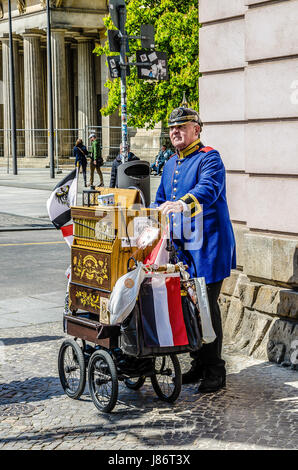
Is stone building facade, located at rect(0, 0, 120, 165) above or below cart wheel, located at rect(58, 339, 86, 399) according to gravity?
above

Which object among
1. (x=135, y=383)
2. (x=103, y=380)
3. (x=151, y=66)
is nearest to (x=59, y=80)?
(x=151, y=66)

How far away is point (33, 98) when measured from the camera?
44.3m

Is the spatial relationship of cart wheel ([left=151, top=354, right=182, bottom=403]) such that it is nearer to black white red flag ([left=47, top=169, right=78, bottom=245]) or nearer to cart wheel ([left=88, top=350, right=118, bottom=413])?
cart wheel ([left=88, top=350, right=118, bottom=413])

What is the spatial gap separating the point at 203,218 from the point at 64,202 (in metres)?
1.08

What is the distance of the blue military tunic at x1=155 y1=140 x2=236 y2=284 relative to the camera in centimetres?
569

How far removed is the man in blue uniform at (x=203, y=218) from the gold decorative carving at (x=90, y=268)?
1.97 feet

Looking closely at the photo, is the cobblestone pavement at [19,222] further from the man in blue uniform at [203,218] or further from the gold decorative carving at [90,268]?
the man in blue uniform at [203,218]

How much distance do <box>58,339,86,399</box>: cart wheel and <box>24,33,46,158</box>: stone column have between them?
3832cm

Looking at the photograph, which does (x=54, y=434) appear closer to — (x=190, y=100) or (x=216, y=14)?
(x=216, y=14)

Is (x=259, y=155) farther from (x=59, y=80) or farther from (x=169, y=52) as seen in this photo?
(x=59, y=80)

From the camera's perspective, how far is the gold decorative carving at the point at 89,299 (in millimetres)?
5562

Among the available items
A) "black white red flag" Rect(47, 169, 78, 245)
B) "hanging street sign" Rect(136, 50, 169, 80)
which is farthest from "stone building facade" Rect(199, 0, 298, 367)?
"hanging street sign" Rect(136, 50, 169, 80)

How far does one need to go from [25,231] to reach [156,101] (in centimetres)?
1357

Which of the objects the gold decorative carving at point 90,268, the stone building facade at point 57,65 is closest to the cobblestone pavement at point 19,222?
the gold decorative carving at point 90,268
